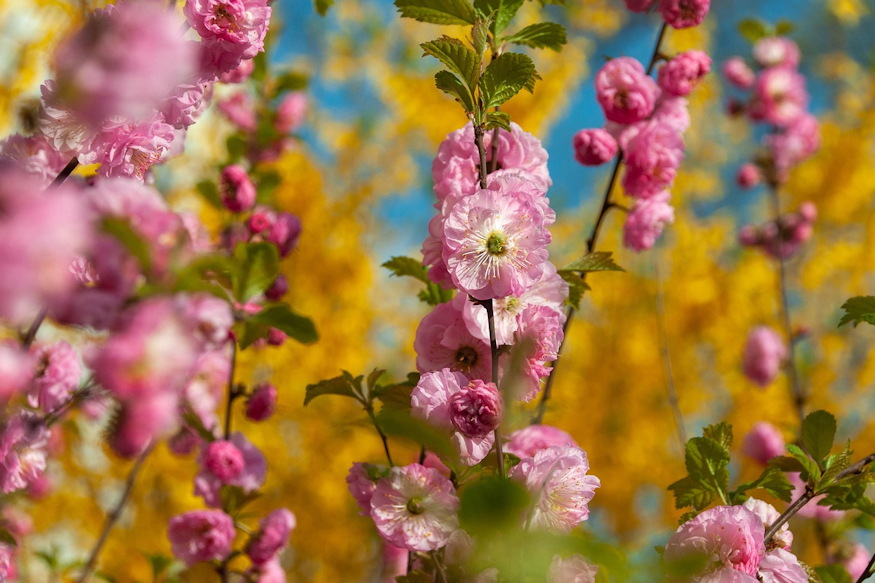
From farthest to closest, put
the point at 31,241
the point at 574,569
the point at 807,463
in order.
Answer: the point at 807,463 → the point at 574,569 → the point at 31,241

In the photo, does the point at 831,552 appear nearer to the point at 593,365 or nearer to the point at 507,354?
the point at 507,354

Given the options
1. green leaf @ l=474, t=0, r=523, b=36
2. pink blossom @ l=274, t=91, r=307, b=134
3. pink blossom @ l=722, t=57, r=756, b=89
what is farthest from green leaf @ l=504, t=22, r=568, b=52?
pink blossom @ l=722, t=57, r=756, b=89

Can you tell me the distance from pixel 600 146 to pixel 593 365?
2321 mm

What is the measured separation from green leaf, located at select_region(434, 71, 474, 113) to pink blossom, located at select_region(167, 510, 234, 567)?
0.66 metres

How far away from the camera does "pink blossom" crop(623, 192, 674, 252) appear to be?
0.96 m

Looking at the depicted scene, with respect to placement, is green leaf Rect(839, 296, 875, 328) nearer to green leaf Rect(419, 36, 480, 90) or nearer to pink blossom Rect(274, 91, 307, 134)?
green leaf Rect(419, 36, 480, 90)

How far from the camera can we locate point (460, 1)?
0.64 metres

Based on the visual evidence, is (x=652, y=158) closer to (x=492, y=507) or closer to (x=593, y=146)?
(x=593, y=146)

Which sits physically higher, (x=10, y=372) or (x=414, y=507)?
(x=10, y=372)

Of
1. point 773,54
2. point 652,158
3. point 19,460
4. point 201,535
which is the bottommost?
point 201,535

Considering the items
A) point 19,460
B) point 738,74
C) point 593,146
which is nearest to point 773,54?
point 738,74

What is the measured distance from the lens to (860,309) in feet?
2.09

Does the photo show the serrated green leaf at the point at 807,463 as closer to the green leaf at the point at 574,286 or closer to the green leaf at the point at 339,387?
the green leaf at the point at 574,286

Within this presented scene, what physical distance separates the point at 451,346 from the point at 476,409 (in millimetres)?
123
